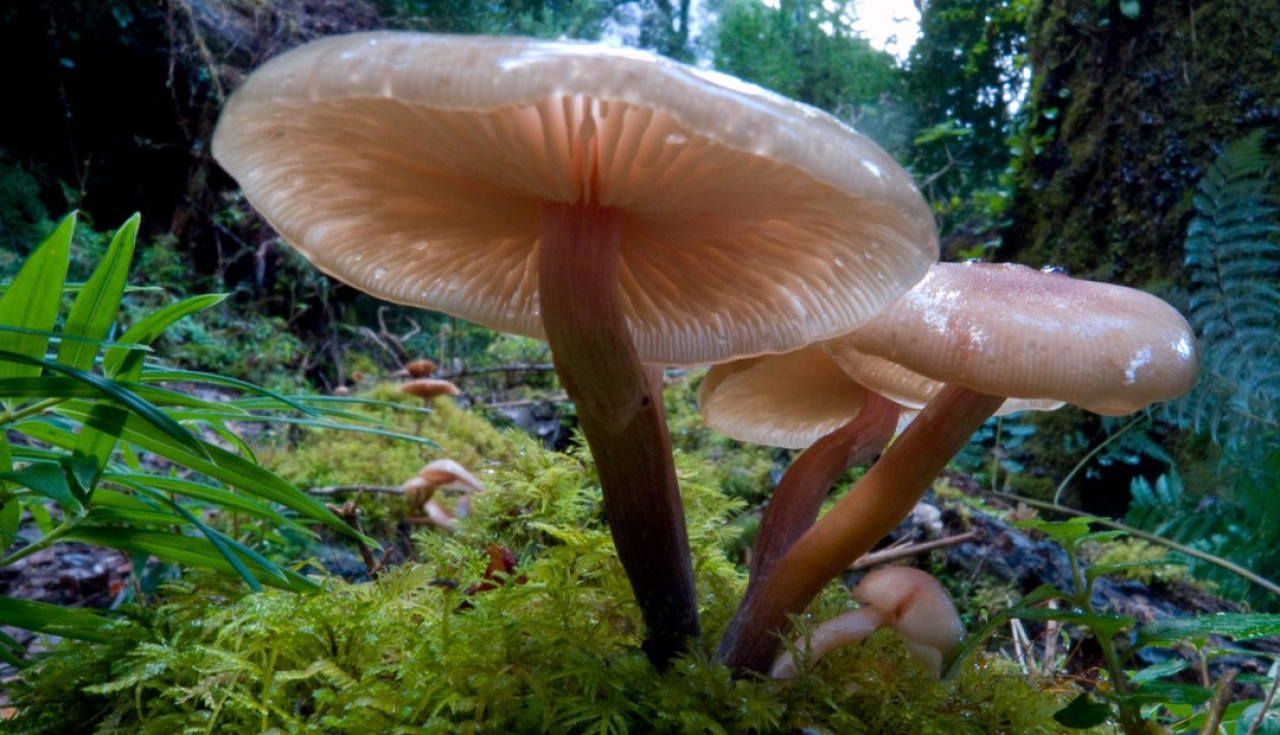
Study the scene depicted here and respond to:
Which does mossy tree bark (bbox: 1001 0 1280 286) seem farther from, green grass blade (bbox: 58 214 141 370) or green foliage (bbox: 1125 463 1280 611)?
green grass blade (bbox: 58 214 141 370)

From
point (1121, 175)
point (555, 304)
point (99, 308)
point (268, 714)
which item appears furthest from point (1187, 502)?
point (99, 308)

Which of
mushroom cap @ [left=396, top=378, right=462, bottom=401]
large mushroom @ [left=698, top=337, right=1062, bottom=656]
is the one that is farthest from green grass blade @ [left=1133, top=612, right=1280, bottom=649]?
mushroom cap @ [left=396, top=378, right=462, bottom=401]

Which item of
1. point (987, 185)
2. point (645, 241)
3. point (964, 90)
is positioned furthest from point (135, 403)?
point (964, 90)

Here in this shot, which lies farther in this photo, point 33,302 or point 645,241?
point 645,241

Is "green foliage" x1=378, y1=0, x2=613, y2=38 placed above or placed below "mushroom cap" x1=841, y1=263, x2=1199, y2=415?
above

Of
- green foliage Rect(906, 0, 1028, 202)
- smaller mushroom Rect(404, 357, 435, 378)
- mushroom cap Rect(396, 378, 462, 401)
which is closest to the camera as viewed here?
mushroom cap Rect(396, 378, 462, 401)

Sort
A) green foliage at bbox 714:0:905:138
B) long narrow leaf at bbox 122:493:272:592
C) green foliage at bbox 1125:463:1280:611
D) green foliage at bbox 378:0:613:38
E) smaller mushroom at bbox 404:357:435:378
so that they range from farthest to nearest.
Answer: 1. green foliage at bbox 714:0:905:138
2. green foliage at bbox 378:0:613:38
3. smaller mushroom at bbox 404:357:435:378
4. green foliage at bbox 1125:463:1280:611
5. long narrow leaf at bbox 122:493:272:592

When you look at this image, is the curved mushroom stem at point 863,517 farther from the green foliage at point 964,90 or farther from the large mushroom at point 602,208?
the green foliage at point 964,90

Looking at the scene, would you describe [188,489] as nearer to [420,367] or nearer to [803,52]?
[420,367]
